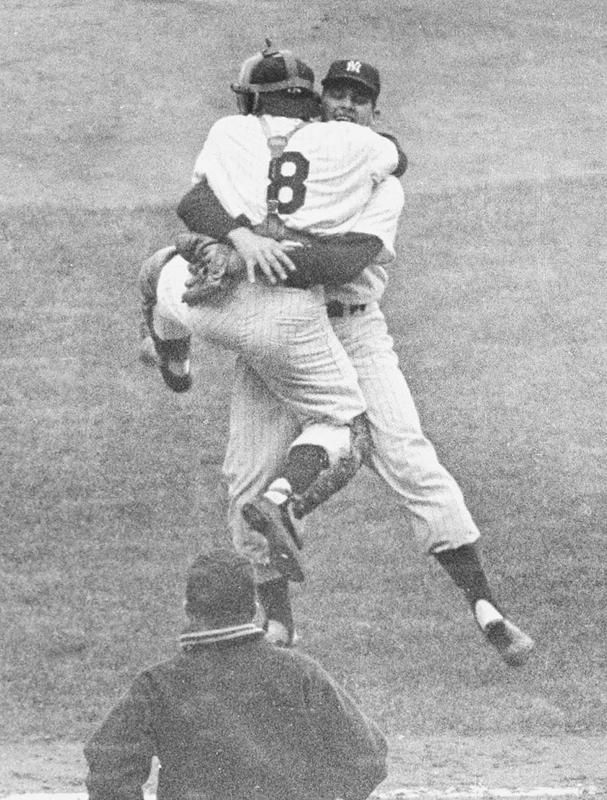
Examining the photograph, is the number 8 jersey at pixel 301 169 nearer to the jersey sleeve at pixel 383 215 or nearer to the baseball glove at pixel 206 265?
the jersey sleeve at pixel 383 215

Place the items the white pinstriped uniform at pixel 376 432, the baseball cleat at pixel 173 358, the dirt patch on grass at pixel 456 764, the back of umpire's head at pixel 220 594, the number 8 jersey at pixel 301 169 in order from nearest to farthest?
the back of umpire's head at pixel 220 594
the number 8 jersey at pixel 301 169
the white pinstriped uniform at pixel 376 432
the baseball cleat at pixel 173 358
the dirt patch on grass at pixel 456 764

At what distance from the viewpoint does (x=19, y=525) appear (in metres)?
13.4

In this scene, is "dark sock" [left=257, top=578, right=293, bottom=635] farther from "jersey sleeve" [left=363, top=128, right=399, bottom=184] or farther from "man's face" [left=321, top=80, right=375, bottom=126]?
"man's face" [left=321, top=80, right=375, bottom=126]

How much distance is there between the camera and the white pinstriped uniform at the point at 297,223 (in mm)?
7957

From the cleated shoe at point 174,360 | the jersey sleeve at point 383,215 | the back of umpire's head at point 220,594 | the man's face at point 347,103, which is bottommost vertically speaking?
the cleated shoe at point 174,360

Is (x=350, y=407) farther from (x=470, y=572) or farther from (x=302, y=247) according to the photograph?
(x=470, y=572)

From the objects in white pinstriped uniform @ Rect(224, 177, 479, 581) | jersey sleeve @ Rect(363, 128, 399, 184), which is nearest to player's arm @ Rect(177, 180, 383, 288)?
white pinstriped uniform @ Rect(224, 177, 479, 581)

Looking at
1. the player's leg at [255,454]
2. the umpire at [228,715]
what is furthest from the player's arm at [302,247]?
the umpire at [228,715]

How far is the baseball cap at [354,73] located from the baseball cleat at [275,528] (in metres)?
1.74

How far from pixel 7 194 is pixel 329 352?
1056cm

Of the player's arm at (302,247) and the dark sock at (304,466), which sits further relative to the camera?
the dark sock at (304,466)

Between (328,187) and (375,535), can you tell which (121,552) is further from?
(328,187)

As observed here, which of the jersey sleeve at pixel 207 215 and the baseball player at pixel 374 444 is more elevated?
the jersey sleeve at pixel 207 215

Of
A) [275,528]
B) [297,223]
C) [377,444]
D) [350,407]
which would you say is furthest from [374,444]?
[297,223]
